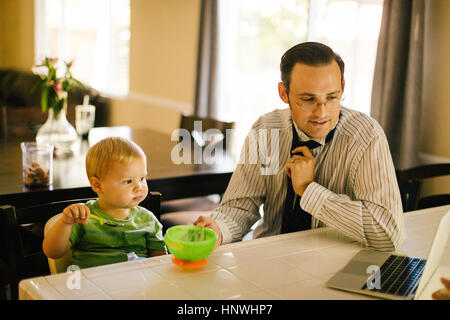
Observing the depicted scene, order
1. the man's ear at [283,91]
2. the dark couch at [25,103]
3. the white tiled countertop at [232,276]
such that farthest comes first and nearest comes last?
the dark couch at [25,103] < the man's ear at [283,91] < the white tiled countertop at [232,276]

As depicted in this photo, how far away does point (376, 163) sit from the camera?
156 cm

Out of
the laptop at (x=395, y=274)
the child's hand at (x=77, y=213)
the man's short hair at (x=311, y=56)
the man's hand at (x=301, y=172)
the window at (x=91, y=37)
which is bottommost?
the laptop at (x=395, y=274)

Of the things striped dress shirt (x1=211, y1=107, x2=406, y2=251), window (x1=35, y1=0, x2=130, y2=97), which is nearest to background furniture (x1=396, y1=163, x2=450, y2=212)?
striped dress shirt (x1=211, y1=107, x2=406, y2=251)

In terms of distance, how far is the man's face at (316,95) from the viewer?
4.98 ft

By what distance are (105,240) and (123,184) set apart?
7.1 inches

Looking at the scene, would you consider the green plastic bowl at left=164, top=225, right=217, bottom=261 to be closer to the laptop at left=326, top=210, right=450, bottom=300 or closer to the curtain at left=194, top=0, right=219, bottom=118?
the laptop at left=326, top=210, right=450, bottom=300

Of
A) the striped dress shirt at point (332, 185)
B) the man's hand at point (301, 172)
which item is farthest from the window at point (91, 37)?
the man's hand at point (301, 172)

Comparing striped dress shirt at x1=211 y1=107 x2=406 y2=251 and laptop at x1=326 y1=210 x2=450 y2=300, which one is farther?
striped dress shirt at x1=211 y1=107 x2=406 y2=251

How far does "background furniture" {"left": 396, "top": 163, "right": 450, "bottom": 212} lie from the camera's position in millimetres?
2277

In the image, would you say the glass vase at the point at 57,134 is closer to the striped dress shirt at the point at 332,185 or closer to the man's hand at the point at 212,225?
the striped dress shirt at the point at 332,185

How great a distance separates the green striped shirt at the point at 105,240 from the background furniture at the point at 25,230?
0.36 ft

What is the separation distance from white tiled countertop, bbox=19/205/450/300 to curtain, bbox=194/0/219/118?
295 cm

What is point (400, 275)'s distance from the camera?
1.22m
